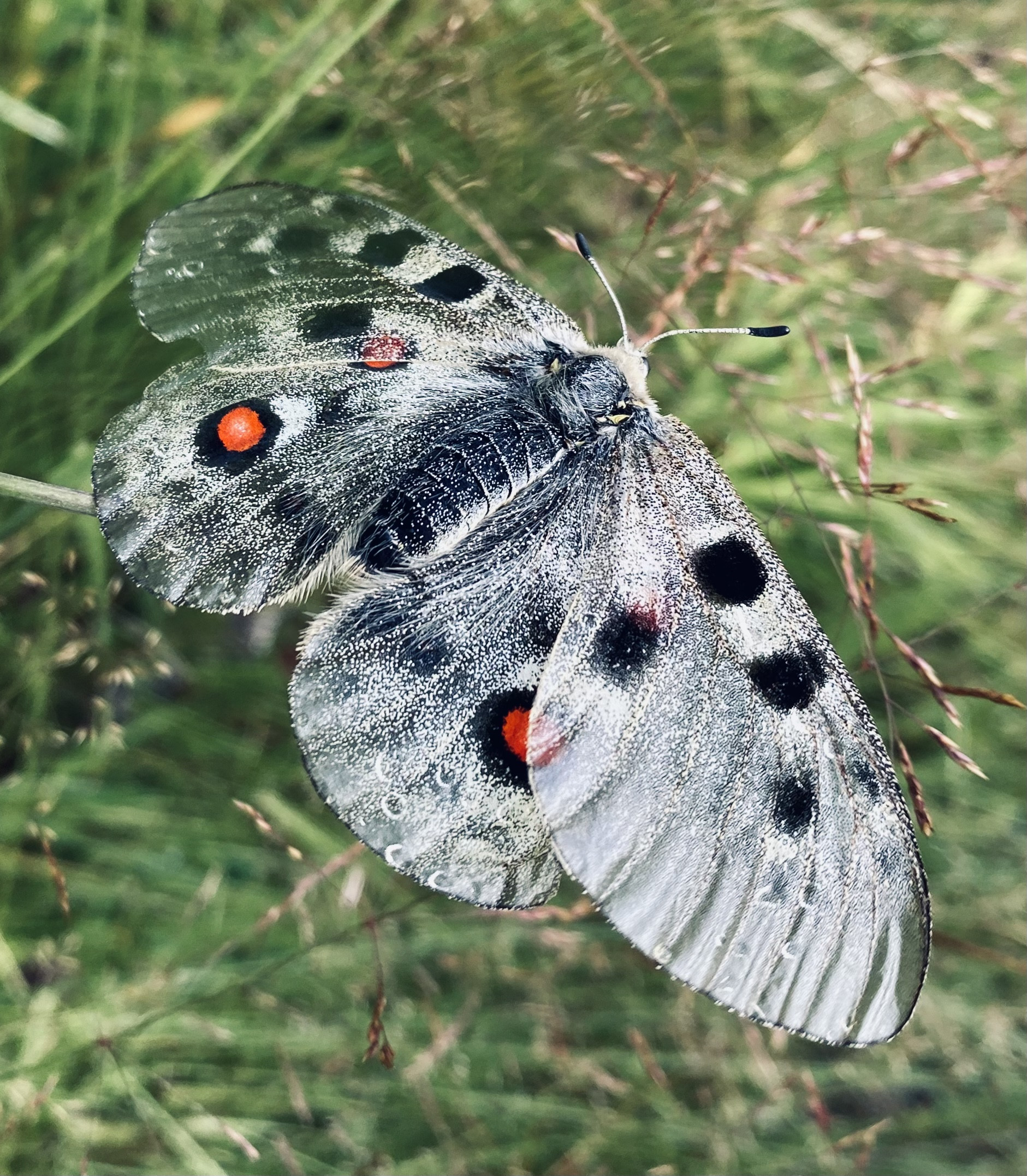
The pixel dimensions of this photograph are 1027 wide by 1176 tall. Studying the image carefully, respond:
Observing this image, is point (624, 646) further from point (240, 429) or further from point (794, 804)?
point (240, 429)

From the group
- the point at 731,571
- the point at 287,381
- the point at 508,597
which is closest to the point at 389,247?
the point at 287,381

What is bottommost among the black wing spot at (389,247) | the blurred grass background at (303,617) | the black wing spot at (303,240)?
the blurred grass background at (303,617)

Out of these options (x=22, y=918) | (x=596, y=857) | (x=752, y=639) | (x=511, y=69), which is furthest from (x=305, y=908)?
(x=511, y=69)

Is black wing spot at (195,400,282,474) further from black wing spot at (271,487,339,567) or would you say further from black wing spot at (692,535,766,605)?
black wing spot at (692,535,766,605)

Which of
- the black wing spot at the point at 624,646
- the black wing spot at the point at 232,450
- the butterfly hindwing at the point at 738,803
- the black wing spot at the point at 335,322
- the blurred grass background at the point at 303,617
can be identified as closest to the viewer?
the butterfly hindwing at the point at 738,803

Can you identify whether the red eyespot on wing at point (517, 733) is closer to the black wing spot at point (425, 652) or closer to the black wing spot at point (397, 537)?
the black wing spot at point (425, 652)

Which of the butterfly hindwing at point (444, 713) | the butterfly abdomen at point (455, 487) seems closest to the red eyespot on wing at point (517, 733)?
the butterfly hindwing at point (444, 713)
